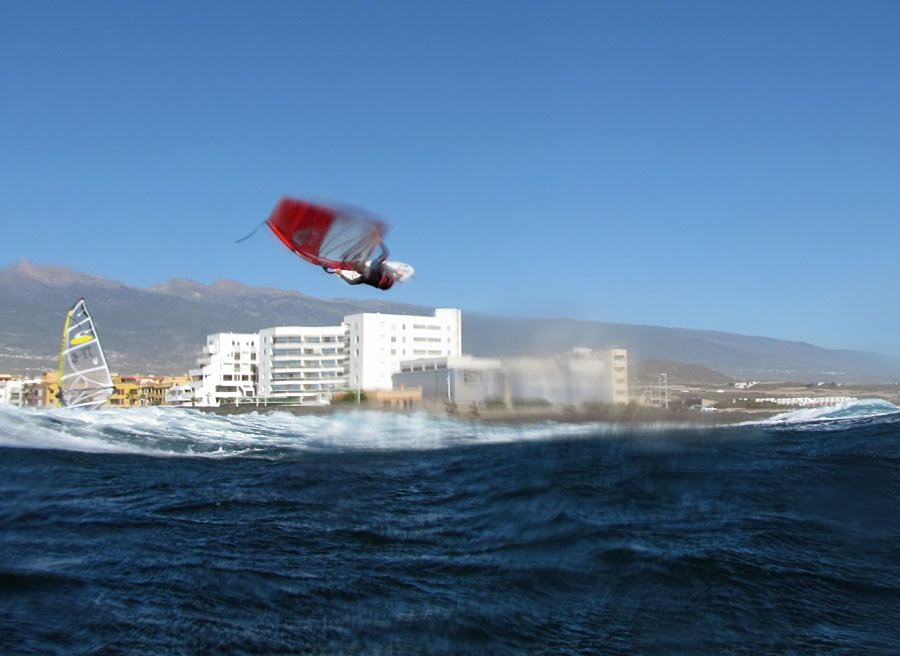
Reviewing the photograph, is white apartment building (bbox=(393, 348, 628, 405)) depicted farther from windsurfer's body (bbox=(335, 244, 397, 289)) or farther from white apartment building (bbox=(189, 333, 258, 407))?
white apartment building (bbox=(189, 333, 258, 407))

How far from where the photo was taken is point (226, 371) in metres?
80.3

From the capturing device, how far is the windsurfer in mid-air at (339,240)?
8211 millimetres

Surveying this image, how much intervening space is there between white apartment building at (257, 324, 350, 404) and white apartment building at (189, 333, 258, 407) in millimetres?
3406

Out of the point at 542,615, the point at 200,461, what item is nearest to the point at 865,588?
the point at 542,615

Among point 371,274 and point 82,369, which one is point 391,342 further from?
point 371,274

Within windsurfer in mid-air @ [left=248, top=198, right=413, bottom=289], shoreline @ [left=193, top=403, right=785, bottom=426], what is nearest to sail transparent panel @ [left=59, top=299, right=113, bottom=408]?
shoreline @ [left=193, top=403, right=785, bottom=426]

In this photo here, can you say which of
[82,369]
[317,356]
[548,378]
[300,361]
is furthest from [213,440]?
[300,361]

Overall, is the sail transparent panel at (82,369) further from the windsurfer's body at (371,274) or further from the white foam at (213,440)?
the windsurfer's body at (371,274)

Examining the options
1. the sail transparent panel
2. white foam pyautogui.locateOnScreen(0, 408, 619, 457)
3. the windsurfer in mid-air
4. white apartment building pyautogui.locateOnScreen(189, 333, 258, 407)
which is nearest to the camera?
the windsurfer in mid-air

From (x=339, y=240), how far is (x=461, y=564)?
4.41 metres

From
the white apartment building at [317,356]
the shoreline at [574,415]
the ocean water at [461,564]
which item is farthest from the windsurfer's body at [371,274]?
the white apartment building at [317,356]

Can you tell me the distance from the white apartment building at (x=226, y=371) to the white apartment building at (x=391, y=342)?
16.8 meters

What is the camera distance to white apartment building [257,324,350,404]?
75750 millimetres

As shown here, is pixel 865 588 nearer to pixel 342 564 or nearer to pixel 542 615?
pixel 542 615
